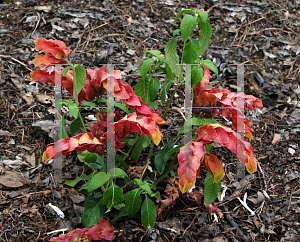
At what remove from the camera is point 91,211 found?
1491 mm

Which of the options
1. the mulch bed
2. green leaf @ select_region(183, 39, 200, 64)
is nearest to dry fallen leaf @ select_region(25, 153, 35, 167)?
the mulch bed

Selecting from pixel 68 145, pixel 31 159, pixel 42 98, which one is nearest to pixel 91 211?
pixel 68 145

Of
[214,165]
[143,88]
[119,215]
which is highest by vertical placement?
[143,88]

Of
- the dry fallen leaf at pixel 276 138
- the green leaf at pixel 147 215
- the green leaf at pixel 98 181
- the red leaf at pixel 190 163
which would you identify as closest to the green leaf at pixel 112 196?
the green leaf at pixel 98 181

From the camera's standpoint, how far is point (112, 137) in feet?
4.04

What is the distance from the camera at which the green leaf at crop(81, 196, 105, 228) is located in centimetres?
147

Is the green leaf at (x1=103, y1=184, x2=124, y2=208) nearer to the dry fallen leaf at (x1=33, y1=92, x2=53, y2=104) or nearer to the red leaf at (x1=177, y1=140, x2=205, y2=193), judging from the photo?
the red leaf at (x1=177, y1=140, x2=205, y2=193)

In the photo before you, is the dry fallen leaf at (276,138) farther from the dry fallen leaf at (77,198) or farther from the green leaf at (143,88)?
the dry fallen leaf at (77,198)

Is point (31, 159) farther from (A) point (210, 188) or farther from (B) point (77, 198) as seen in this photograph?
(A) point (210, 188)

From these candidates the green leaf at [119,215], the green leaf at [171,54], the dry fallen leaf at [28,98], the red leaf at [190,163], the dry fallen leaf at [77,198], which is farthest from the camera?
the dry fallen leaf at [28,98]

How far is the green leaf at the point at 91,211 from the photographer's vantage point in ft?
4.82

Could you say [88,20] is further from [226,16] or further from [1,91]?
[226,16]

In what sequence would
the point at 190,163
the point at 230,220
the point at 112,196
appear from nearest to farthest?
1. the point at 190,163
2. the point at 112,196
3. the point at 230,220

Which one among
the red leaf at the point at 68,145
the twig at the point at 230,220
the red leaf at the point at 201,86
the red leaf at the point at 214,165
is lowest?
the twig at the point at 230,220
